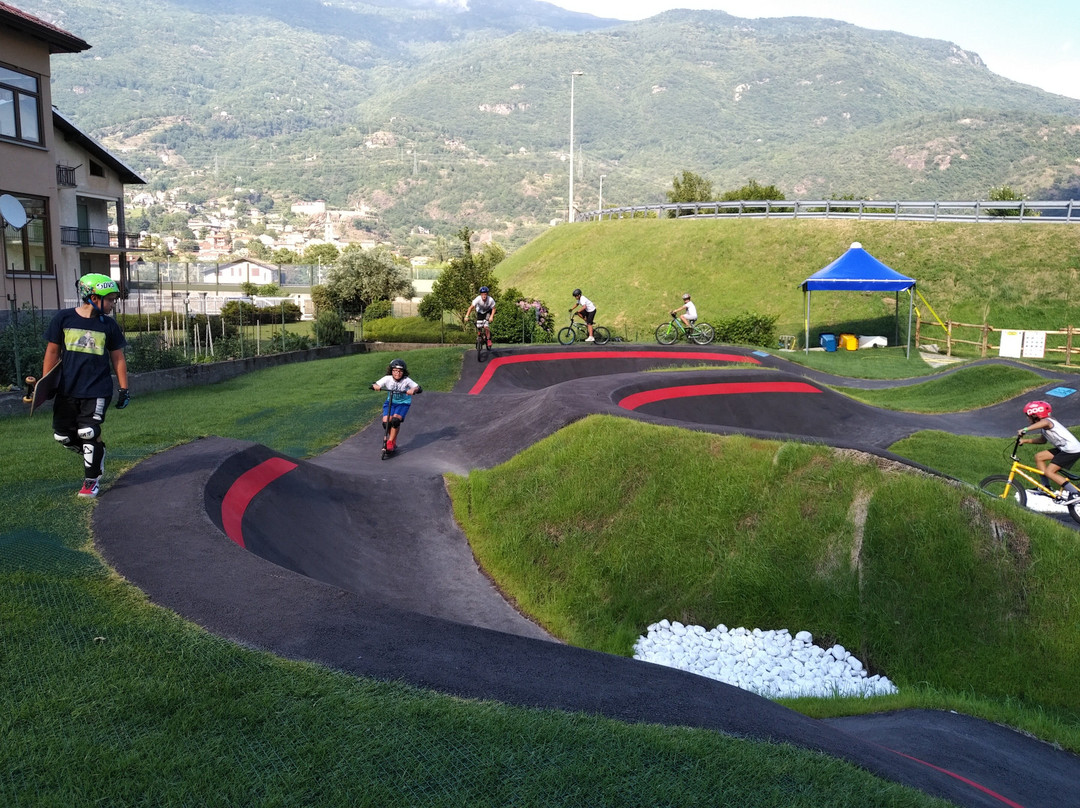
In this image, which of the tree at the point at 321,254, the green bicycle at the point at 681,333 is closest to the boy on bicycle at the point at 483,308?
the green bicycle at the point at 681,333

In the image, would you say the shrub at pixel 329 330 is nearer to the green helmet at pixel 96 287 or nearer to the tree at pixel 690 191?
the green helmet at pixel 96 287

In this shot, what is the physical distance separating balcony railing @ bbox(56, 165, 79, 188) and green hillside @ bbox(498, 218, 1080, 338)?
1095 inches

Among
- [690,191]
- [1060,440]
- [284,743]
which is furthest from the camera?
[690,191]

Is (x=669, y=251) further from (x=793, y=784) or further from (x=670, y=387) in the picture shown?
(x=793, y=784)

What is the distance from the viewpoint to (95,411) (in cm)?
1004

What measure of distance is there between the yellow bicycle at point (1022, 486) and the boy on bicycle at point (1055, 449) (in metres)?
0.09

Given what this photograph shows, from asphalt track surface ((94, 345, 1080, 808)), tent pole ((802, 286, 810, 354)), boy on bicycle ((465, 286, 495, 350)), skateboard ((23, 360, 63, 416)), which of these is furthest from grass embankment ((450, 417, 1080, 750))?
tent pole ((802, 286, 810, 354))

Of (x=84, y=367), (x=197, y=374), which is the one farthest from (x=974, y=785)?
(x=197, y=374)

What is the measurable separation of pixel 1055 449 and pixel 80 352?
15.5 m

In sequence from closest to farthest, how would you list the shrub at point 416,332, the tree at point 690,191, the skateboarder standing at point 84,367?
the skateboarder standing at point 84,367, the shrub at point 416,332, the tree at point 690,191

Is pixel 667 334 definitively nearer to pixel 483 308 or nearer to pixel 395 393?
pixel 483 308

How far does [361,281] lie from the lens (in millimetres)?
62281

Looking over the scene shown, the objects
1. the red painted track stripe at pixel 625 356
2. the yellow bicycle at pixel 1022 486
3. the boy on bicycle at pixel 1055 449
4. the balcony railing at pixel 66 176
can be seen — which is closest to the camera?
the boy on bicycle at pixel 1055 449

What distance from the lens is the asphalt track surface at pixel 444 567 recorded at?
593cm
